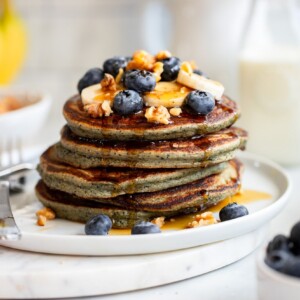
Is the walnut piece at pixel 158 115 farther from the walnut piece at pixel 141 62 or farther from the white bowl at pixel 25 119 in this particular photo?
the white bowl at pixel 25 119

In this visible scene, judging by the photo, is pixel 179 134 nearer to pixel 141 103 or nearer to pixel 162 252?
pixel 141 103

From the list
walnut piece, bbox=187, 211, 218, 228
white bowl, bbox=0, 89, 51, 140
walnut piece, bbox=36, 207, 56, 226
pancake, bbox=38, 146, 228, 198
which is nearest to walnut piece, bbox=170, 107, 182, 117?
pancake, bbox=38, 146, 228, 198

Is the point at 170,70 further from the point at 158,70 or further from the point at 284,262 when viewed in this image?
the point at 284,262

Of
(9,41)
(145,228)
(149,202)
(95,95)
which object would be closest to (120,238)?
(145,228)

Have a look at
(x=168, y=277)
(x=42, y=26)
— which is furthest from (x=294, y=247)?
(x=42, y=26)

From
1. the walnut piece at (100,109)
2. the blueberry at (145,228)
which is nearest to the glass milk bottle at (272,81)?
the walnut piece at (100,109)

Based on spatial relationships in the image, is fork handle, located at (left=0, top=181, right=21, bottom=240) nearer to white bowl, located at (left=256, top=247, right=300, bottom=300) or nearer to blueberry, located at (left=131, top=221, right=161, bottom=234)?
blueberry, located at (left=131, top=221, right=161, bottom=234)
